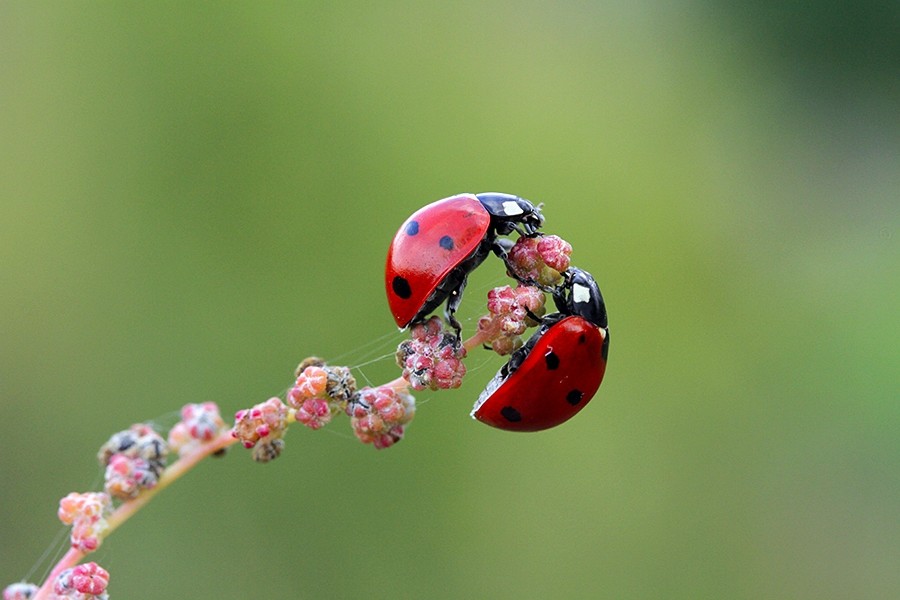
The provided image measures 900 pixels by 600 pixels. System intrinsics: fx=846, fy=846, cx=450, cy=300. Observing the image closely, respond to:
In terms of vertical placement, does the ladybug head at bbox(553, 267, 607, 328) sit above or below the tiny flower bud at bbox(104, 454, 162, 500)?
above

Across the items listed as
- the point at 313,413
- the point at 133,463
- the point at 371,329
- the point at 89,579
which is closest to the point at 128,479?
the point at 133,463

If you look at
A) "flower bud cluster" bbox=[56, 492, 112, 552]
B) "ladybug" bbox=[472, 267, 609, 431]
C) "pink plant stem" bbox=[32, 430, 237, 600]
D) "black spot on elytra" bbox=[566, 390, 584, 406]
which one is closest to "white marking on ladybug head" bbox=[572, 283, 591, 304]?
"ladybug" bbox=[472, 267, 609, 431]

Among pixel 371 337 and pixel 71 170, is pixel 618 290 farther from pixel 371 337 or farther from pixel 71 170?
pixel 71 170

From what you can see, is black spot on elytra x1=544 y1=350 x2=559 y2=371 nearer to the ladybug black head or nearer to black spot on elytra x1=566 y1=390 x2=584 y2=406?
black spot on elytra x1=566 y1=390 x2=584 y2=406

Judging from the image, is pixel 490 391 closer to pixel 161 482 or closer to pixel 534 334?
pixel 534 334

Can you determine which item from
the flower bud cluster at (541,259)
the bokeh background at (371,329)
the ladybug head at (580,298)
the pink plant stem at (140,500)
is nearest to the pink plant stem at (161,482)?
the pink plant stem at (140,500)

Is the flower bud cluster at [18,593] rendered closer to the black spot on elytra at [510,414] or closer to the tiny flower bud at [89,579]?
the tiny flower bud at [89,579]
